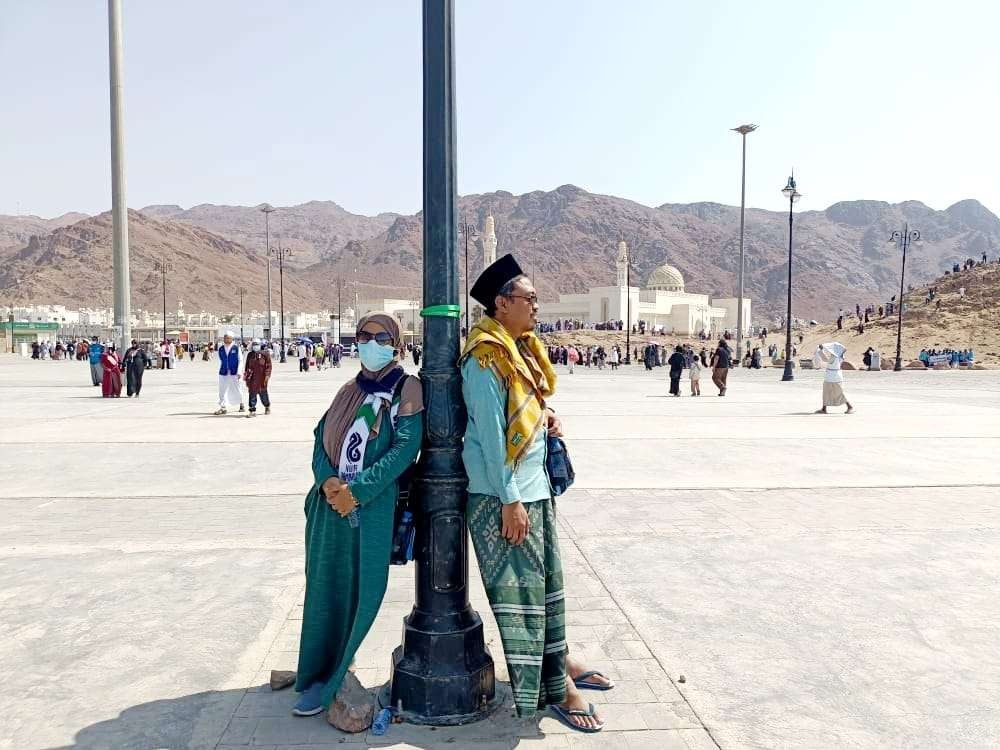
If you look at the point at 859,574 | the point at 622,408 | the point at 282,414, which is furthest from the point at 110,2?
the point at 859,574

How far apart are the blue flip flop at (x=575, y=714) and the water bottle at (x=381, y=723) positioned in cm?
62

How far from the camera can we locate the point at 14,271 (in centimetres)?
14962

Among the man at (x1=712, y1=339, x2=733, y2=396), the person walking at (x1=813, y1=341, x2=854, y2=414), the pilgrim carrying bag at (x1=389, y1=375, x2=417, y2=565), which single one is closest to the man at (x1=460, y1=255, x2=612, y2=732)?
the pilgrim carrying bag at (x1=389, y1=375, x2=417, y2=565)

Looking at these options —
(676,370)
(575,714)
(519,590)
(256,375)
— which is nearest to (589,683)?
(575,714)

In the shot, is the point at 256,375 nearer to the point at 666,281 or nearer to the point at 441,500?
the point at 441,500

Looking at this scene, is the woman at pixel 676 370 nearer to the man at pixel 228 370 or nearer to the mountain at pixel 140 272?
the man at pixel 228 370

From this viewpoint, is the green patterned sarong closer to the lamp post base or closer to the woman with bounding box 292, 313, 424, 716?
the lamp post base

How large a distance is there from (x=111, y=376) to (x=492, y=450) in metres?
17.1

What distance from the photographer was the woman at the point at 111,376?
17.8m

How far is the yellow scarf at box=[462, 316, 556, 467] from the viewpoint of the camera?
9.75 ft

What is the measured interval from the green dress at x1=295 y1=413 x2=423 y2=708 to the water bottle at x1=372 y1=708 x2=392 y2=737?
0.18 meters

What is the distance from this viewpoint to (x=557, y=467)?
3.18 meters

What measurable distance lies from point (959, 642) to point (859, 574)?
1.06 metres

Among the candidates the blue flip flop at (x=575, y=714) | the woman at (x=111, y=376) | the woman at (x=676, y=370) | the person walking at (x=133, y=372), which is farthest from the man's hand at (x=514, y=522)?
the woman at (x=676, y=370)
